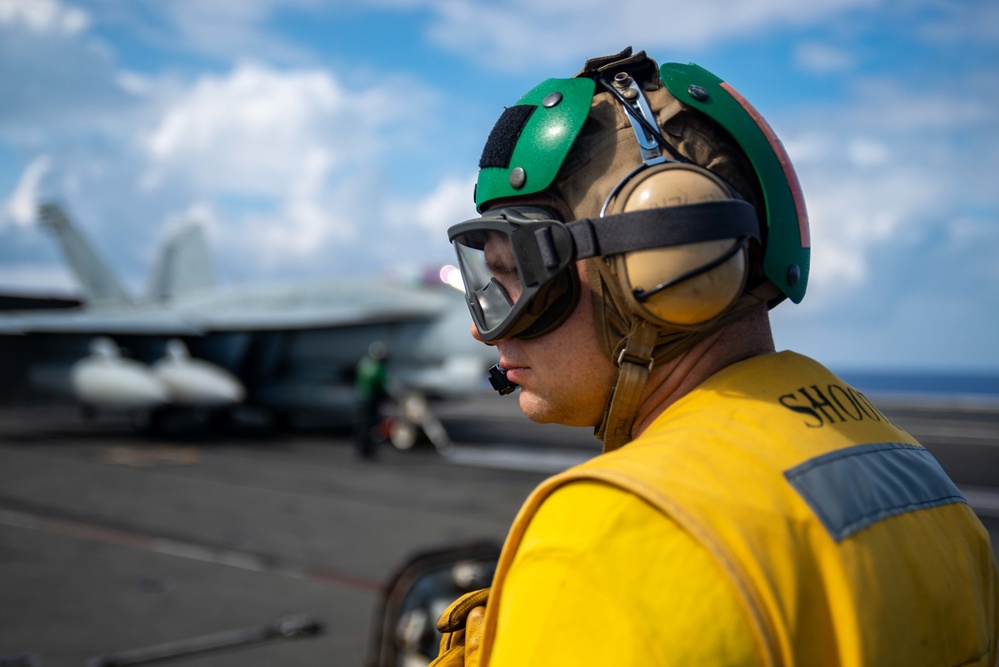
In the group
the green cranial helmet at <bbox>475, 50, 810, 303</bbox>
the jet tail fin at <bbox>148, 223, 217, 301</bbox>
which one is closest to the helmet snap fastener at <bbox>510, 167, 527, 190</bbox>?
Answer: the green cranial helmet at <bbox>475, 50, 810, 303</bbox>

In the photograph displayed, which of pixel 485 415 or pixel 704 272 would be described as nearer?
pixel 704 272

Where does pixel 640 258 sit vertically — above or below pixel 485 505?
above

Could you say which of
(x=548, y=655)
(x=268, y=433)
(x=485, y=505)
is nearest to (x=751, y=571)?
(x=548, y=655)

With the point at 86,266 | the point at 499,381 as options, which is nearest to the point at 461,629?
the point at 499,381

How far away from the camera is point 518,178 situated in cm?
126

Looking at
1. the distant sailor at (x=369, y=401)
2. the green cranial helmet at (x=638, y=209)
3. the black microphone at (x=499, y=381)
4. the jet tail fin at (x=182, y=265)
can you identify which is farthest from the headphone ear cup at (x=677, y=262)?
the jet tail fin at (x=182, y=265)

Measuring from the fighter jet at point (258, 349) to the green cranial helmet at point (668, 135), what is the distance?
14557 mm

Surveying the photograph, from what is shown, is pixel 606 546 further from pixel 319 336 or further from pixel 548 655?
pixel 319 336

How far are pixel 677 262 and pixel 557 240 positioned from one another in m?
0.19

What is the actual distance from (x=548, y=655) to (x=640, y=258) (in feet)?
1.97

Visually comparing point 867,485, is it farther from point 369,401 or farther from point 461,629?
point 369,401

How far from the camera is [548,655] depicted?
867 millimetres

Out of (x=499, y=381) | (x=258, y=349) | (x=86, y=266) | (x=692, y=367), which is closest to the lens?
A: (x=692, y=367)

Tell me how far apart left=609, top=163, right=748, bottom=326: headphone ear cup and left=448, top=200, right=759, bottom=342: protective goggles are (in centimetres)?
1
